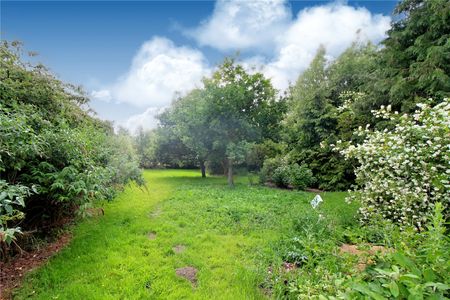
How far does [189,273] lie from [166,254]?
2.57ft

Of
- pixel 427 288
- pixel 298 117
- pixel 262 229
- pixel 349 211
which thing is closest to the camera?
pixel 427 288

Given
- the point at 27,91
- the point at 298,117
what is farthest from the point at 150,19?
the point at 298,117

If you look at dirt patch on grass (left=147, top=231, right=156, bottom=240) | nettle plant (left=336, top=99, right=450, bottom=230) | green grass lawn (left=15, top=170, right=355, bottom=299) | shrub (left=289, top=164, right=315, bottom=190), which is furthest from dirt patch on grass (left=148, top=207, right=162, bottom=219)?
shrub (left=289, top=164, right=315, bottom=190)

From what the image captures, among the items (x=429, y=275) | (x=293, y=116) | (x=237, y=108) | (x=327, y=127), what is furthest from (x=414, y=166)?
(x=293, y=116)

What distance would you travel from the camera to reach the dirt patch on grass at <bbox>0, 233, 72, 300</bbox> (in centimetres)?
318

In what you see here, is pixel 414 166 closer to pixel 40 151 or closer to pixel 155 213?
pixel 40 151

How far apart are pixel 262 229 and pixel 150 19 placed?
5.80 m

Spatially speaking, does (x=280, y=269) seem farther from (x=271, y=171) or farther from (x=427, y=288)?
(x=271, y=171)

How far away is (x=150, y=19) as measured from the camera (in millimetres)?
5918

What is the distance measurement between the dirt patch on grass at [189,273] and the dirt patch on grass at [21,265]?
2141 millimetres

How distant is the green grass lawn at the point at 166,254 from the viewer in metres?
3.08

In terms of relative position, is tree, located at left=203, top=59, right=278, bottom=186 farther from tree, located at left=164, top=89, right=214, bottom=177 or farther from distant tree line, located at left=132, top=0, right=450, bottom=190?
tree, located at left=164, top=89, right=214, bottom=177

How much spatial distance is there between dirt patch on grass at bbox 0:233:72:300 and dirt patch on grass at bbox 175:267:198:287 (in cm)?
214

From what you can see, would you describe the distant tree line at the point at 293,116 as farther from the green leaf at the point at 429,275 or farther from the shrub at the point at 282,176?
the green leaf at the point at 429,275
